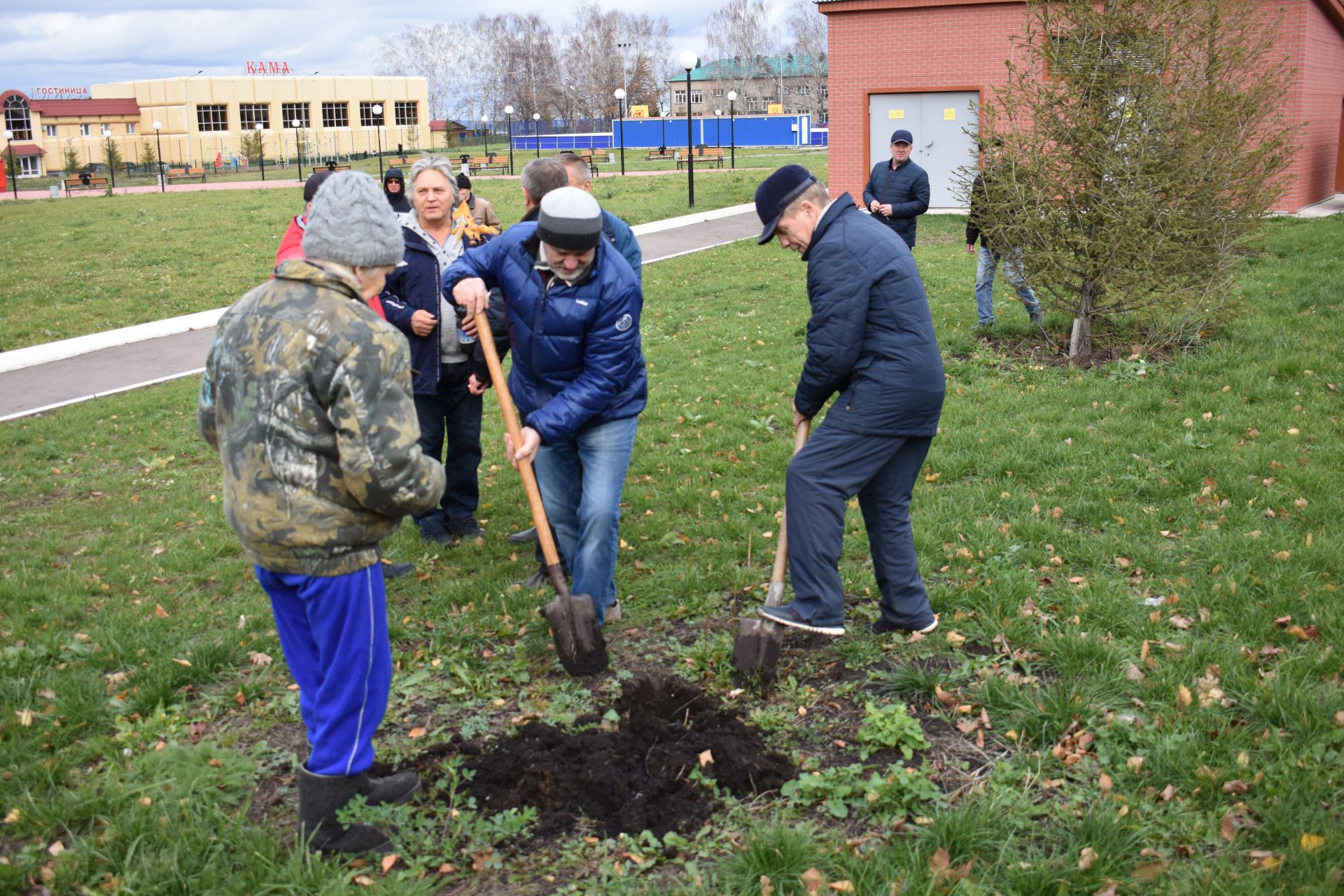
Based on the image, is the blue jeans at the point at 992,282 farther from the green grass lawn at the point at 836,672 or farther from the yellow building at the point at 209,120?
the yellow building at the point at 209,120

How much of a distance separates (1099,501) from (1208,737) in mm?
2588

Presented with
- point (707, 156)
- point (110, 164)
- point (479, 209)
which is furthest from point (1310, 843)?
point (707, 156)

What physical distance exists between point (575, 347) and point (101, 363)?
34.4 ft

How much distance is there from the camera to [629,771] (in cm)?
384

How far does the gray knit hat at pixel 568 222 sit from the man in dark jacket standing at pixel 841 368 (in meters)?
0.68

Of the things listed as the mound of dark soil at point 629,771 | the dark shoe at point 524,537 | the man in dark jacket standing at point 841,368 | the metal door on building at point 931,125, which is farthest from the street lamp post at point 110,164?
the mound of dark soil at point 629,771

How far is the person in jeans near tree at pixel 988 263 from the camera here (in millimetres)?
10070

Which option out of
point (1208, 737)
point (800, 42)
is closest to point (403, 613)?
point (1208, 737)

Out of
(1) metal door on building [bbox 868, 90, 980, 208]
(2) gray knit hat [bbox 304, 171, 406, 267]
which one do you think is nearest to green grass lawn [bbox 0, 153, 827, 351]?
(1) metal door on building [bbox 868, 90, 980, 208]

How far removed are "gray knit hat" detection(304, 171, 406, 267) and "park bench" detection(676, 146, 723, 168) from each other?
44.3 m

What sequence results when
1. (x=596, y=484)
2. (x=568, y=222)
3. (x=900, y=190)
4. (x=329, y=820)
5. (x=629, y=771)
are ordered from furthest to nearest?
1. (x=900, y=190)
2. (x=596, y=484)
3. (x=568, y=222)
4. (x=629, y=771)
5. (x=329, y=820)

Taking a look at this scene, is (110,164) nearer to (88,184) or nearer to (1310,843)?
(88,184)

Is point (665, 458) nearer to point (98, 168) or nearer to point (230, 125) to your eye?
point (98, 168)

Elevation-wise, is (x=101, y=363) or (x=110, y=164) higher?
(x=110, y=164)
